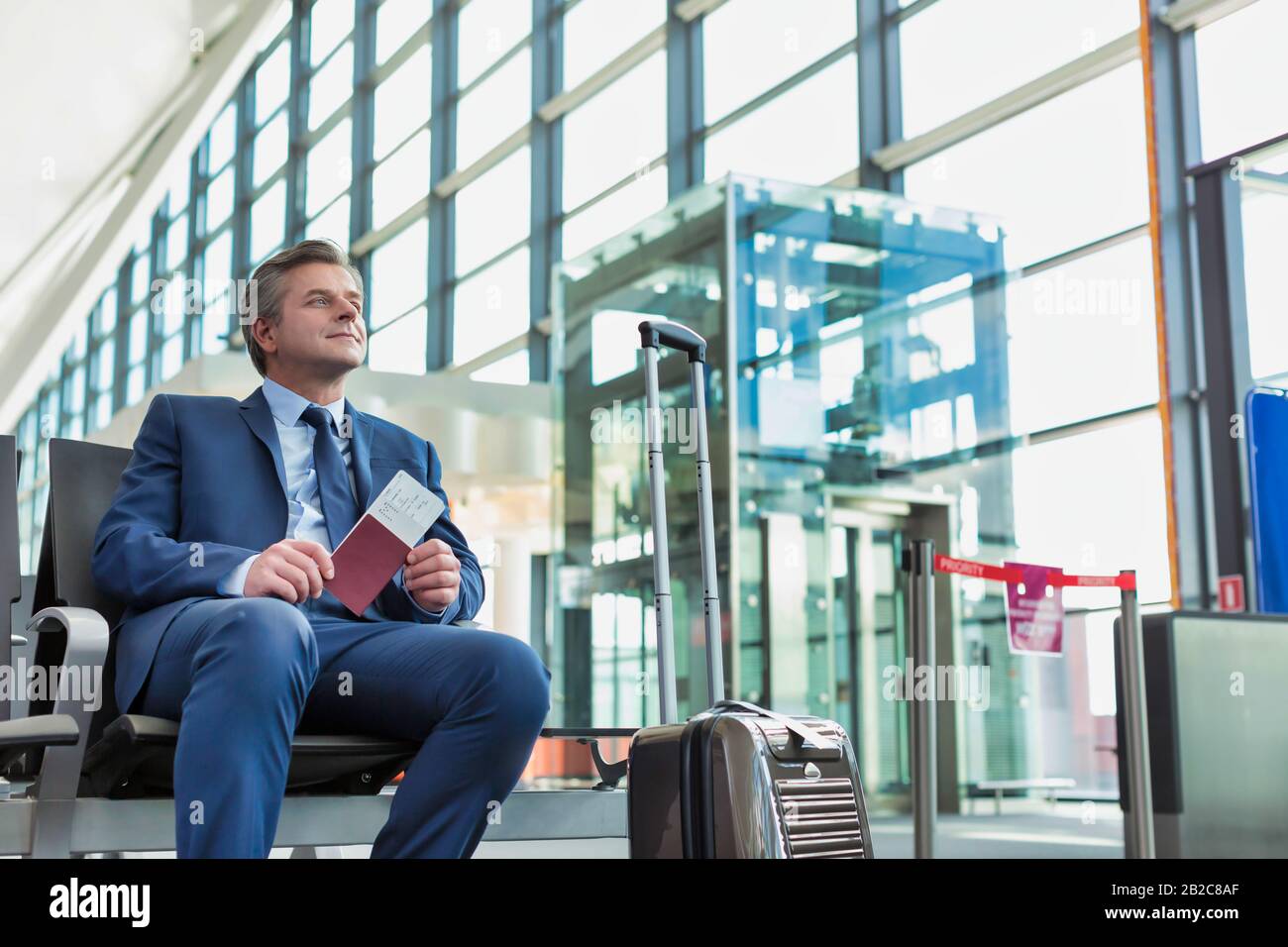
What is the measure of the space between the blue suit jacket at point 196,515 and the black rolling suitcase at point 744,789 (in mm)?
533

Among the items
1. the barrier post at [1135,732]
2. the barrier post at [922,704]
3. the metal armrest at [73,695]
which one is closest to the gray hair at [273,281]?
the metal armrest at [73,695]

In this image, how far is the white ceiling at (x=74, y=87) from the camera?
508 inches

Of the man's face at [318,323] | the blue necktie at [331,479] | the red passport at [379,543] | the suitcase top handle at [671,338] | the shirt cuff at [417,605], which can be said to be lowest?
the shirt cuff at [417,605]

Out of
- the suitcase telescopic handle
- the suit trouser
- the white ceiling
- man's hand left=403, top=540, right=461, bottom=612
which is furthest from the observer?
the white ceiling

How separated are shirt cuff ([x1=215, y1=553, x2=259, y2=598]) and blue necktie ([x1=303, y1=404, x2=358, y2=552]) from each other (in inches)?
10.2

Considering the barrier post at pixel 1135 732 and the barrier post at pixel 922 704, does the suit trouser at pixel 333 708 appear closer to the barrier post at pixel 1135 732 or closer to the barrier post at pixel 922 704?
the barrier post at pixel 922 704

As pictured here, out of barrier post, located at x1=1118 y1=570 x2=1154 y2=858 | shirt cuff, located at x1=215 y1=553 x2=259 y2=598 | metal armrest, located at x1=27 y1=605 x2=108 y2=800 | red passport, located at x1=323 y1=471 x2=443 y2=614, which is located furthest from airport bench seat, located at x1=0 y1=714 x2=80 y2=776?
barrier post, located at x1=1118 y1=570 x2=1154 y2=858

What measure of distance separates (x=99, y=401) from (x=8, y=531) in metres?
26.7

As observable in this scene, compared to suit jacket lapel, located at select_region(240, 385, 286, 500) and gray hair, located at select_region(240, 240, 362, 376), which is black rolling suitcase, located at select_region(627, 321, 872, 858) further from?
gray hair, located at select_region(240, 240, 362, 376)

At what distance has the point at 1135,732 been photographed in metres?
3.86

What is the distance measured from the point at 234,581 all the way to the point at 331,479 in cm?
35

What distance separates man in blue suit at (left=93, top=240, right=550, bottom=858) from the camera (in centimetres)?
190

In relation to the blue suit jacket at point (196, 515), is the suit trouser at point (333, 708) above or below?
below
